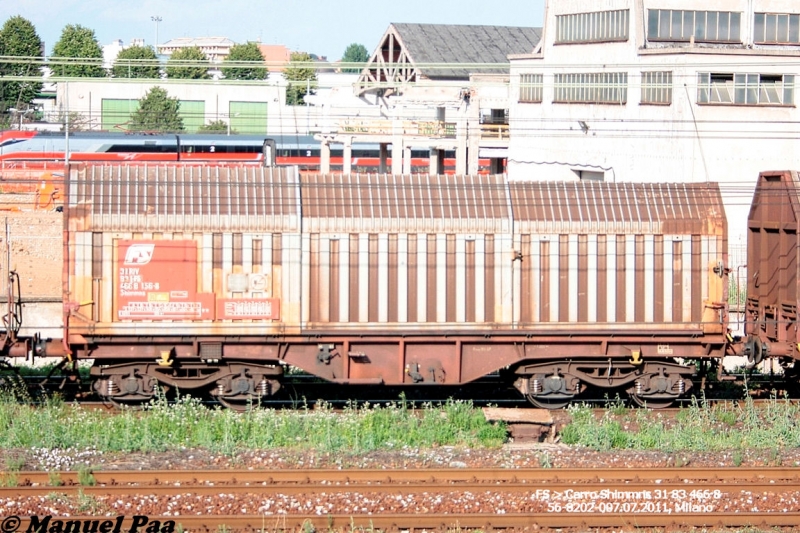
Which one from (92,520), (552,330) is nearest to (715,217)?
(552,330)

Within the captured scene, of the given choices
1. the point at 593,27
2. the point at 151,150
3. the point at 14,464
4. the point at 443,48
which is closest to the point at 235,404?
the point at 14,464

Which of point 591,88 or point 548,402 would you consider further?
point 591,88

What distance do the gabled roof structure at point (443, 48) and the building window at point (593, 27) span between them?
858 inches

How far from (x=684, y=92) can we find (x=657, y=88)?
1590 mm

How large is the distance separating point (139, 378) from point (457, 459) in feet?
18.6

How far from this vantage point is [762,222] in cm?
1753

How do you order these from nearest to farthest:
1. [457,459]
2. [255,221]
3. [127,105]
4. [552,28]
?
1. [457,459]
2. [255,221]
3. [552,28]
4. [127,105]

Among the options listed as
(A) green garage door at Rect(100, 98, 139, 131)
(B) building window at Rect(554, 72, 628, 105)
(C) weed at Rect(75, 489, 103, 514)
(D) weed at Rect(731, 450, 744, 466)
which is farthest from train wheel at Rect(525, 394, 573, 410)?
(A) green garage door at Rect(100, 98, 139, 131)

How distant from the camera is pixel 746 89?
109 ft

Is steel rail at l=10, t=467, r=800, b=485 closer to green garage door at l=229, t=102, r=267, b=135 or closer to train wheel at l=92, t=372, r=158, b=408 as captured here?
train wheel at l=92, t=372, r=158, b=408

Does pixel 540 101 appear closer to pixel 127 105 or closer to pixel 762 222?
pixel 762 222

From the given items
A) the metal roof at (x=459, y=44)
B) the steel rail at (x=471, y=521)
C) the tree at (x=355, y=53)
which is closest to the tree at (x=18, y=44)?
the metal roof at (x=459, y=44)

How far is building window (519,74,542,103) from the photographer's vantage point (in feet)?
A: 139

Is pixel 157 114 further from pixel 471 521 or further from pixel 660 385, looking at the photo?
pixel 471 521
